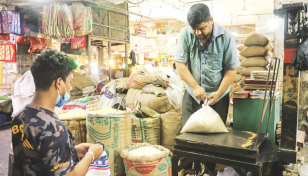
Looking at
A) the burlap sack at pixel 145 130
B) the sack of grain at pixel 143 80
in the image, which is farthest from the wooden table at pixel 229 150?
the sack of grain at pixel 143 80

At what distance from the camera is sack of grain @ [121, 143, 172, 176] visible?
243cm

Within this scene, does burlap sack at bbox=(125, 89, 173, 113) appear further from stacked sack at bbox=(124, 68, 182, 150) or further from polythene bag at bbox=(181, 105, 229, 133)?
polythene bag at bbox=(181, 105, 229, 133)

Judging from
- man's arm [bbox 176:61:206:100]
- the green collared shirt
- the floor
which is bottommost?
the floor

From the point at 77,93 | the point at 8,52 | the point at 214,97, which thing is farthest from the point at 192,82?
the point at 8,52

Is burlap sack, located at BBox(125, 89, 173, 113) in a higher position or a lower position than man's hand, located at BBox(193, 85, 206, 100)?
lower

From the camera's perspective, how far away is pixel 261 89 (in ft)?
8.45

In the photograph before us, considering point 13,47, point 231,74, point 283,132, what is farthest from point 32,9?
point 283,132

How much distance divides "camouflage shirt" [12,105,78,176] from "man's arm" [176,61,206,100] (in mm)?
1275

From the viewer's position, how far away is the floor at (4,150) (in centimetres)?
347

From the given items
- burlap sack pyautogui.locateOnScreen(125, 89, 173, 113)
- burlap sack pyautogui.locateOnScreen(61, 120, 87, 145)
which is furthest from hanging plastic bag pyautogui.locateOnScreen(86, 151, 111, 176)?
burlap sack pyautogui.locateOnScreen(125, 89, 173, 113)

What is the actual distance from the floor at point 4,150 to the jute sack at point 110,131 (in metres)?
1.73

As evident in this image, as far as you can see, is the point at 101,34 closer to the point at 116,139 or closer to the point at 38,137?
the point at 116,139

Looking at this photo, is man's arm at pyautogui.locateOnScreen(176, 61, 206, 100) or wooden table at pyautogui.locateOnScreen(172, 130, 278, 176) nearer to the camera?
wooden table at pyautogui.locateOnScreen(172, 130, 278, 176)

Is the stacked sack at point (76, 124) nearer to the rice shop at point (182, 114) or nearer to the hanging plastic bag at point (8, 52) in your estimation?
the rice shop at point (182, 114)
